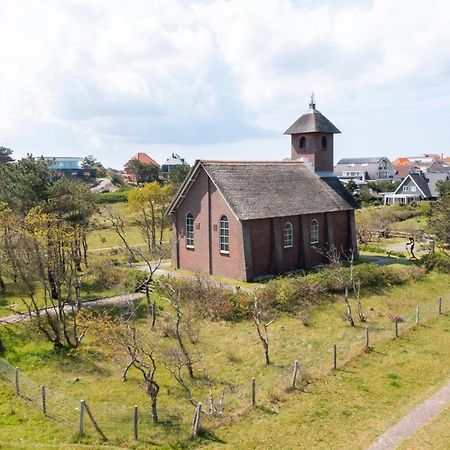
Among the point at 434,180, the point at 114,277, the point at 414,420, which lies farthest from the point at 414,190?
the point at 414,420

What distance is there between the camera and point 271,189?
35.6 m

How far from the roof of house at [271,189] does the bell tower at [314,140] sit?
1.01 metres

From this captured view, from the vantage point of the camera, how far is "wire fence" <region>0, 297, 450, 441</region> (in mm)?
16484

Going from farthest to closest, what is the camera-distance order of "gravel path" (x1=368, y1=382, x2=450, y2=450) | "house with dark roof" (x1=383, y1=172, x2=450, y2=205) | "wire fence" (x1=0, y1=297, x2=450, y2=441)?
"house with dark roof" (x1=383, y1=172, x2=450, y2=205) → "wire fence" (x1=0, y1=297, x2=450, y2=441) → "gravel path" (x1=368, y1=382, x2=450, y2=450)

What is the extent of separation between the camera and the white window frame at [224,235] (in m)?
33.5

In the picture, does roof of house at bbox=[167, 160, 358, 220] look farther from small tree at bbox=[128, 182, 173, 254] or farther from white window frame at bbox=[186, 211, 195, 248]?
small tree at bbox=[128, 182, 173, 254]

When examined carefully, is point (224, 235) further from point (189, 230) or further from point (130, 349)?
point (130, 349)

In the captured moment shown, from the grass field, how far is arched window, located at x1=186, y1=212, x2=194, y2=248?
8307 millimetres

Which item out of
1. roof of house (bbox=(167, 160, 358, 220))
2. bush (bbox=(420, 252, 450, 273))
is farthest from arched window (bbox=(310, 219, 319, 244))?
bush (bbox=(420, 252, 450, 273))

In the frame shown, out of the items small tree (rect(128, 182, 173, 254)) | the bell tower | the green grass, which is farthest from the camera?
small tree (rect(128, 182, 173, 254))

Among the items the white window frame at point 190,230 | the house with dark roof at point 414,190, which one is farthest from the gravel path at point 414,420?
the house with dark roof at point 414,190

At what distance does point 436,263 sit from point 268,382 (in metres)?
23.1

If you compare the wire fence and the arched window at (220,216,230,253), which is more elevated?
the arched window at (220,216,230,253)

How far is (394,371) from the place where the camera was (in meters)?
21.1
